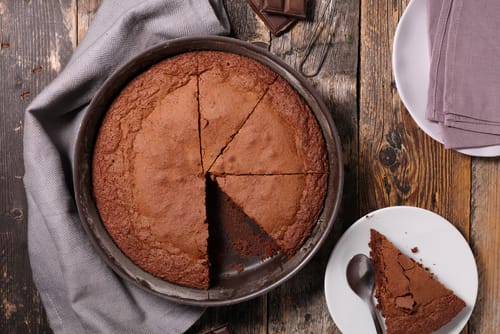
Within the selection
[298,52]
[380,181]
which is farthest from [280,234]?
[298,52]

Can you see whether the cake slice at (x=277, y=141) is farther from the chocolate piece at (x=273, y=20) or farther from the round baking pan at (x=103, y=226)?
the chocolate piece at (x=273, y=20)

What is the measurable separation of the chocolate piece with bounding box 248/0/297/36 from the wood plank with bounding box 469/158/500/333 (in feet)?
4.42

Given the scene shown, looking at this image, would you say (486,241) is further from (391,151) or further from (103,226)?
(103,226)

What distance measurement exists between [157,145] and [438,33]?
1.63 m

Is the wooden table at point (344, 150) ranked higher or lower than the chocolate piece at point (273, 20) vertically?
lower

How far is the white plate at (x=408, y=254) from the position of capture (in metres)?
2.93

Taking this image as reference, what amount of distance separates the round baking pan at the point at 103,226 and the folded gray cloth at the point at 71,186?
0.19 m

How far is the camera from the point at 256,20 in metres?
3.04

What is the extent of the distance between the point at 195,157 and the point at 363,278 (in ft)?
3.70

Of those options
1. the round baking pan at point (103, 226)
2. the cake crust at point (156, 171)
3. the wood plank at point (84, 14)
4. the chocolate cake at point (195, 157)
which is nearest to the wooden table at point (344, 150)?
the wood plank at point (84, 14)

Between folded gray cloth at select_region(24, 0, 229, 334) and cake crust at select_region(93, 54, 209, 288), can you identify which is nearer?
cake crust at select_region(93, 54, 209, 288)

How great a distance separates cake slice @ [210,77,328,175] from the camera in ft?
8.77

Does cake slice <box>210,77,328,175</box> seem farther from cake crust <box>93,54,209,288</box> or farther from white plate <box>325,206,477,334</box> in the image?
white plate <box>325,206,477,334</box>

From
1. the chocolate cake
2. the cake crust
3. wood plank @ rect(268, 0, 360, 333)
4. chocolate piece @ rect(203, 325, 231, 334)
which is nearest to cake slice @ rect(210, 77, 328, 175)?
the chocolate cake
